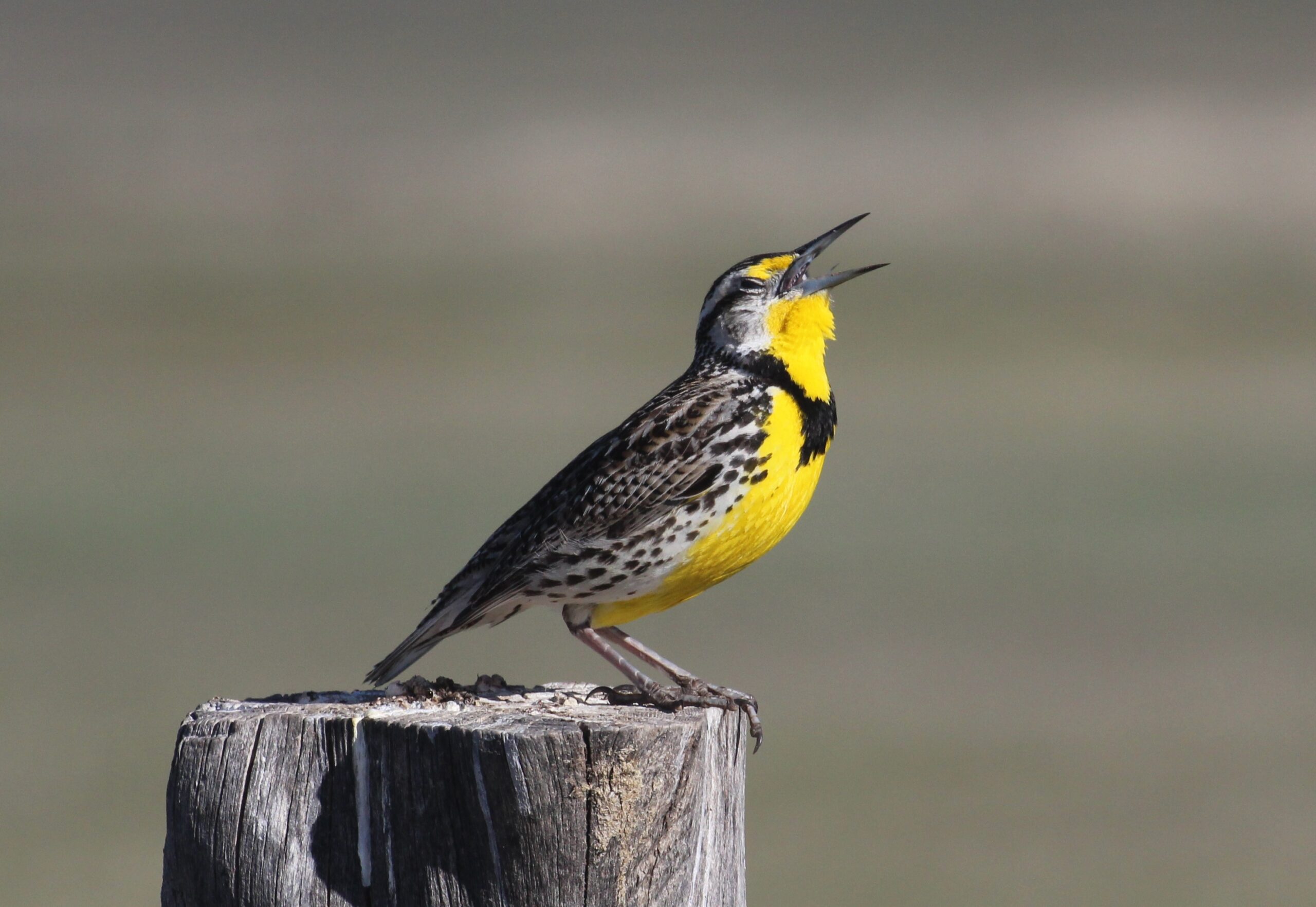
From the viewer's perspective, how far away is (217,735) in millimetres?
2732

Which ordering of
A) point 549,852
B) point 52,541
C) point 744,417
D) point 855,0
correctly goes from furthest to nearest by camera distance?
point 855,0 → point 52,541 → point 744,417 → point 549,852

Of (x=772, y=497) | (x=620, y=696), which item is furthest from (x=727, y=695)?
(x=772, y=497)

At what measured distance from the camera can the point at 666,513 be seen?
146 inches

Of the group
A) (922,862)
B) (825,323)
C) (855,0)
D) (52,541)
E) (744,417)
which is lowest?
(922,862)

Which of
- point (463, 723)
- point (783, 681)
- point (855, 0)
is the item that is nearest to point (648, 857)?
point (463, 723)

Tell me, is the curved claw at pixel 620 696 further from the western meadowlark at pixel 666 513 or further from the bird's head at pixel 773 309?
the bird's head at pixel 773 309

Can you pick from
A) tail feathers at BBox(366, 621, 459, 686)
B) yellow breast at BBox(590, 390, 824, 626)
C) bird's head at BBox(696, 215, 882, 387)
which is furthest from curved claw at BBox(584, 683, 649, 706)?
bird's head at BBox(696, 215, 882, 387)

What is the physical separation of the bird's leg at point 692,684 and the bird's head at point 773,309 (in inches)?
28.7

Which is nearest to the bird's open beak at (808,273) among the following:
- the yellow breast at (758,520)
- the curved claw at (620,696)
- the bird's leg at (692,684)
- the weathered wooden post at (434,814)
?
the yellow breast at (758,520)

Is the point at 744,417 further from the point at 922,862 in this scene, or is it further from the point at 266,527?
the point at 266,527

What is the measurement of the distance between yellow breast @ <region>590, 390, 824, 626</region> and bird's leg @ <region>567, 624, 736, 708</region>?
119 millimetres

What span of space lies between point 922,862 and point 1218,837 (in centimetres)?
205

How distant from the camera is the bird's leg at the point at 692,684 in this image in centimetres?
359

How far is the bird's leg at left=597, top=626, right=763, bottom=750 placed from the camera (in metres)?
3.59
